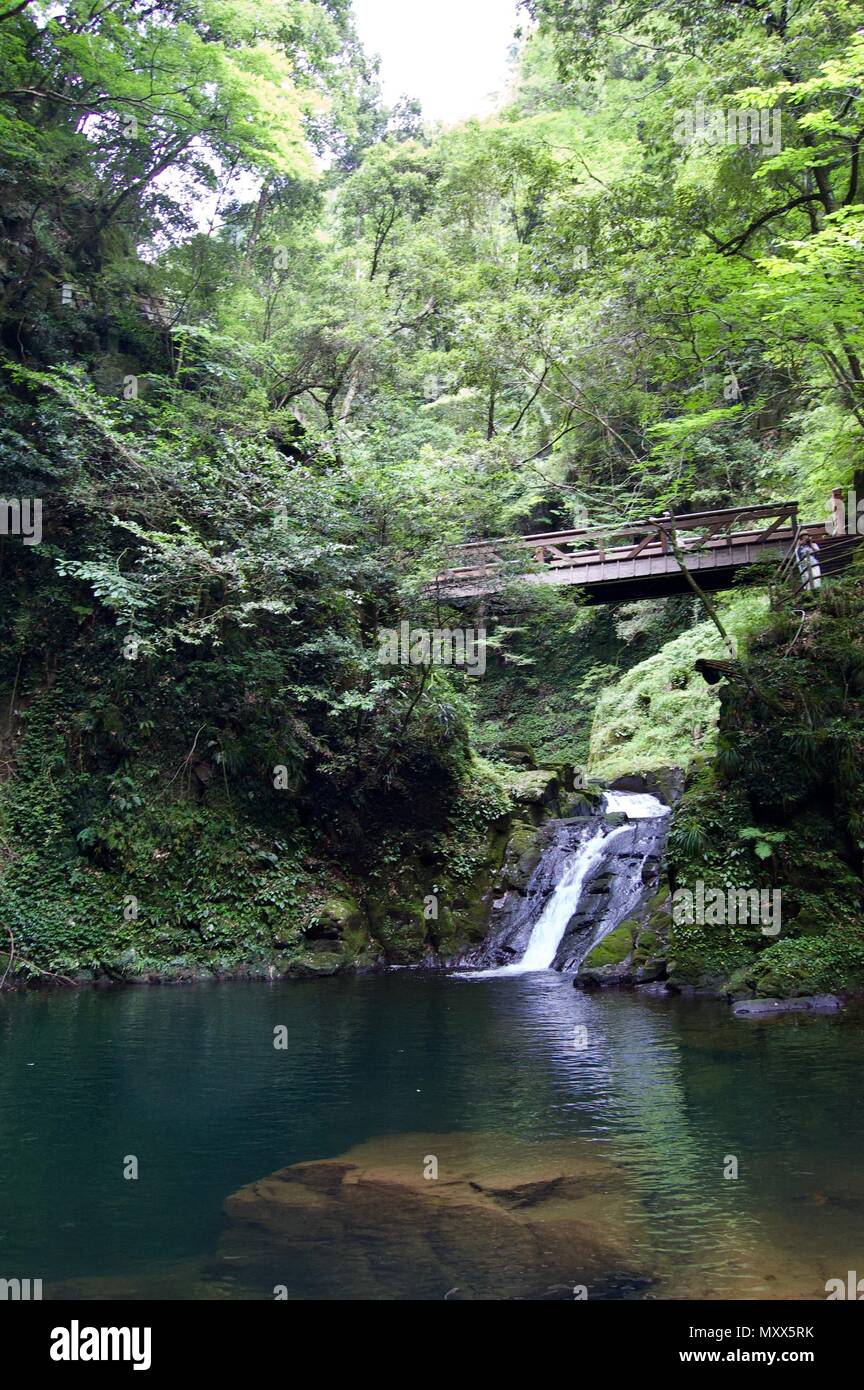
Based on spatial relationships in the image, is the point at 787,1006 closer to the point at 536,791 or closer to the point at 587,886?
the point at 587,886

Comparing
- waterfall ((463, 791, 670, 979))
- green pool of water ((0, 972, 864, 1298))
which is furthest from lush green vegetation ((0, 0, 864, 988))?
green pool of water ((0, 972, 864, 1298))

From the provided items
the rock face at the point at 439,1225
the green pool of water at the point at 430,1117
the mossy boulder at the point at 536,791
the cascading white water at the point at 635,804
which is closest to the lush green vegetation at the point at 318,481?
the mossy boulder at the point at 536,791

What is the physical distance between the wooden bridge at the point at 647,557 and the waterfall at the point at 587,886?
4.89m

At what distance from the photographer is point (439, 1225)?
212 inches

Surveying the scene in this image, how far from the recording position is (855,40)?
1087 cm

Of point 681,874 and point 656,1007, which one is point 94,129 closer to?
point 681,874

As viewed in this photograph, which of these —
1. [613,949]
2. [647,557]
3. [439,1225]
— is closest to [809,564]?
[647,557]

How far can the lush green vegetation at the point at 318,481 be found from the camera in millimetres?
13250

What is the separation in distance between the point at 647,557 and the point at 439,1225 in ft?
52.8

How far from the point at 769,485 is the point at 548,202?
23.6 feet

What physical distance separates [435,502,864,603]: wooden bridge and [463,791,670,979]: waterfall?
4894 mm

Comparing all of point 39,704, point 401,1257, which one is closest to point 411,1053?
point 401,1257

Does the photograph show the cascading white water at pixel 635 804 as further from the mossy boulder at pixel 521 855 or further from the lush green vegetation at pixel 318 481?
the mossy boulder at pixel 521 855

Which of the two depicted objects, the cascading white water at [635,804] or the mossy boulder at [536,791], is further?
the cascading white water at [635,804]
